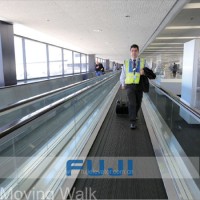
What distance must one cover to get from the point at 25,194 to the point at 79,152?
1215 millimetres

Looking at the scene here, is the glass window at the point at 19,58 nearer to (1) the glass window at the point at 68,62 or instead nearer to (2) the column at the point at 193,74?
(1) the glass window at the point at 68,62

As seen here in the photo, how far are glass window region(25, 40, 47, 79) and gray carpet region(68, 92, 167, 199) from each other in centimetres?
711

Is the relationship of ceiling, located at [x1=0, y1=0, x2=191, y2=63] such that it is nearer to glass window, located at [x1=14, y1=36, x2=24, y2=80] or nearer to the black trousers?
glass window, located at [x1=14, y1=36, x2=24, y2=80]

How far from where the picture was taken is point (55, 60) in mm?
15164

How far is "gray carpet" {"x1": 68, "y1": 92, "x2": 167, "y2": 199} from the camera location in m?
2.23

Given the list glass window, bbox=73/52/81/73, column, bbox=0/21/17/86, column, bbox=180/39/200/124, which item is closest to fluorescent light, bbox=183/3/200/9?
column, bbox=180/39/200/124

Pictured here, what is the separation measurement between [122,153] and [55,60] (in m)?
13.0

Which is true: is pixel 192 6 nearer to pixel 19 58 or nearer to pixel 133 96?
pixel 133 96

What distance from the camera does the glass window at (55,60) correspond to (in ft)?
46.9

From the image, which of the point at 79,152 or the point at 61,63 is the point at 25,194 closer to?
the point at 79,152

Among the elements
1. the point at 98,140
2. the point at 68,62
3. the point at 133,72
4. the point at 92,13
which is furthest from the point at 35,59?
the point at 98,140

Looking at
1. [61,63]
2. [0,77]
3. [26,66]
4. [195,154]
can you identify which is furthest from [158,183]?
[61,63]

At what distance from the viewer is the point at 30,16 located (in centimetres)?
654

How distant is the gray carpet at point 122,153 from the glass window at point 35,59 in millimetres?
7113
